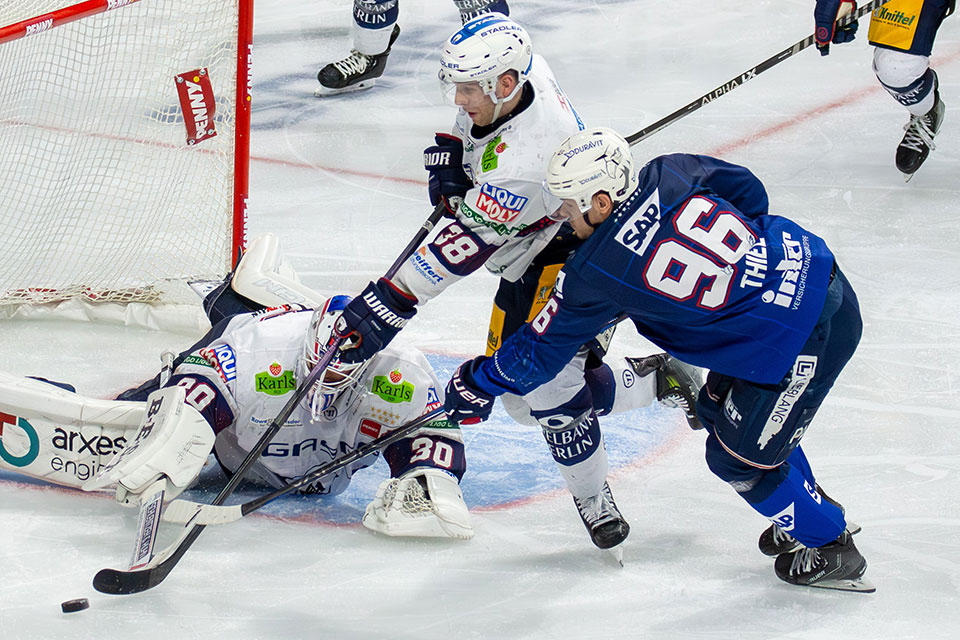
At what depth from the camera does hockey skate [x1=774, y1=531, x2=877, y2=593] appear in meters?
2.83

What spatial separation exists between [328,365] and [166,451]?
41 cm

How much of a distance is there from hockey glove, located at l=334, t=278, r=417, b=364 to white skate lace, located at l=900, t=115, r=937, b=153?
3.11 m

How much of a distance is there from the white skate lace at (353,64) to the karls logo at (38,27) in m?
3.17

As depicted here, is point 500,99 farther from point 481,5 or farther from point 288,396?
point 481,5

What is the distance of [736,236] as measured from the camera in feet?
8.36

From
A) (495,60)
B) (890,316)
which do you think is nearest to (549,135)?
(495,60)

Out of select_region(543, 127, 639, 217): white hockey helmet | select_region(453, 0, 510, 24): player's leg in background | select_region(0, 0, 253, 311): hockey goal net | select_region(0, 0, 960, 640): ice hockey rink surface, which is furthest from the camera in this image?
select_region(453, 0, 510, 24): player's leg in background

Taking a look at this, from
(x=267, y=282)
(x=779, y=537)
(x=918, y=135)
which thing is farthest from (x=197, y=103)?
(x=918, y=135)

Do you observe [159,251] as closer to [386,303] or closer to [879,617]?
[386,303]

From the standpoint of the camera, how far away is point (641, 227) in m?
2.52

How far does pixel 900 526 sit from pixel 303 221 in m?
2.75

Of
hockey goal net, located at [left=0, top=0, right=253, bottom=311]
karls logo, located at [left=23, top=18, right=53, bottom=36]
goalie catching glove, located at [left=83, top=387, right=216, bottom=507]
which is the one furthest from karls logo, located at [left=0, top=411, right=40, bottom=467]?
hockey goal net, located at [left=0, top=0, right=253, bottom=311]

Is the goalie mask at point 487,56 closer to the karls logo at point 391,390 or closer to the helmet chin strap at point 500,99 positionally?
the helmet chin strap at point 500,99

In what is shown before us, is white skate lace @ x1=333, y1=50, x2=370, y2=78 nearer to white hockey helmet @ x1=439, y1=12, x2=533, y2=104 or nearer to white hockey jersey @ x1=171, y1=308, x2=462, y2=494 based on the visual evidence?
white hockey jersey @ x1=171, y1=308, x2=462, y2=494
